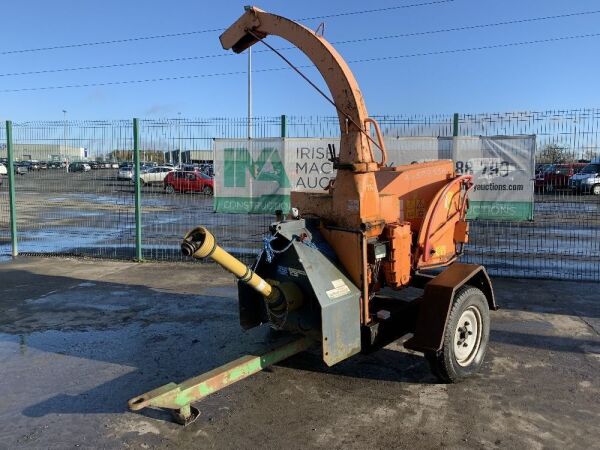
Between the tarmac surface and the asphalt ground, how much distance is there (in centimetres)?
319

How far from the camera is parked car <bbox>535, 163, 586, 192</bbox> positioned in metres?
9.39

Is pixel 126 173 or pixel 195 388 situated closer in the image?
pixel 195 388

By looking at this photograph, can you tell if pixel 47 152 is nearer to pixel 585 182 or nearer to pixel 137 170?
pixel 137 170

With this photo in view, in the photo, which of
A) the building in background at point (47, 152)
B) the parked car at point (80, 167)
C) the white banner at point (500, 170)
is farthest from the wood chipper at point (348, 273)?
the building in background at point (47, 152)

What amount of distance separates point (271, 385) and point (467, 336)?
191 centimetres

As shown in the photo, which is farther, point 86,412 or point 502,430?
point 86,412

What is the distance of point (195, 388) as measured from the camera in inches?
154

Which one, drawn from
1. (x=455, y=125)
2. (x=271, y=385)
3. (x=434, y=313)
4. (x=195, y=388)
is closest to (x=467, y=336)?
(x=434, y=313)

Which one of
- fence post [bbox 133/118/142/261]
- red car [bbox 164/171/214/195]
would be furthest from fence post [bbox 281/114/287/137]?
fence post [bbox 133/118/142/261]

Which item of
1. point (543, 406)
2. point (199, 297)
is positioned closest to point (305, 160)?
point (199, 297)

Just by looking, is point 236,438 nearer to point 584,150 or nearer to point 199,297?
point 199,297

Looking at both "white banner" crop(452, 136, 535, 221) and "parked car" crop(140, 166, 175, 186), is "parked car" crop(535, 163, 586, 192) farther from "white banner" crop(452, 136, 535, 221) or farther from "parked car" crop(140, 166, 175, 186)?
"parked car" crop(140, 166, 175, 186)

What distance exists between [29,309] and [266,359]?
448 centimetres

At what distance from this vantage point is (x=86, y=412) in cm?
434
